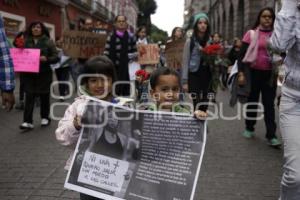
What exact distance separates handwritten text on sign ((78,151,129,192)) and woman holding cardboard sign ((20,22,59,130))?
16.6ft

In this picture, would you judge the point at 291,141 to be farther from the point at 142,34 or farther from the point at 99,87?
the point at 142,34

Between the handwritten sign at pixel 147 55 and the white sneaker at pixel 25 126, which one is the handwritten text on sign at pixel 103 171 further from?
the handwritten sign at pixel 147 55

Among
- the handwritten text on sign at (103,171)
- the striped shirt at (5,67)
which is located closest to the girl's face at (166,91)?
the handwritten text on sign at (103,171)

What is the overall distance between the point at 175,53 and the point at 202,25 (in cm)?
219

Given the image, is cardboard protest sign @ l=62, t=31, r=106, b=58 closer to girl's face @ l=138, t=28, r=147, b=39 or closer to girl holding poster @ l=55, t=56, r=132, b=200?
girl's face @ l=138, t=28, r=147, b=39

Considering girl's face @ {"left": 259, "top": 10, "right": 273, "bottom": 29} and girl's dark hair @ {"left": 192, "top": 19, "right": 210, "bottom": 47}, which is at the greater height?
girl's face @ {"left": 259, "top": 10, "right": 273, "bottom": 29}

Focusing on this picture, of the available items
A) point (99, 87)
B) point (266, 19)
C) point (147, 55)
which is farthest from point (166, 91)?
point (147, 55)

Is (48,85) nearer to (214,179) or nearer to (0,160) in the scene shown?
(0,160)

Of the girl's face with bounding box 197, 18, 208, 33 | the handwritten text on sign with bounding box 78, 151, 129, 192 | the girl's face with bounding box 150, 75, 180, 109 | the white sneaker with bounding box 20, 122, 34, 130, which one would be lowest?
the white sneaker with bounding box 20, 122, 34, 130

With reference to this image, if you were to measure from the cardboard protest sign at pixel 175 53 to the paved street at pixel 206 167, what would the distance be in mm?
1463

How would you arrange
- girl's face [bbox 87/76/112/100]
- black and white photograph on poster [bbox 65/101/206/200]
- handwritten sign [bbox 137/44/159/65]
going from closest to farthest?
black and white photograph on poster [bbox 65/101/206/200], girl's face [bbox 87/76/112/100], handwritten sign [bbox 137/44/159/65]

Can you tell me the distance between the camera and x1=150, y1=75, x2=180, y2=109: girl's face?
3086 millimetres

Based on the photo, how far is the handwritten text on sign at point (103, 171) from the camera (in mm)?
2766

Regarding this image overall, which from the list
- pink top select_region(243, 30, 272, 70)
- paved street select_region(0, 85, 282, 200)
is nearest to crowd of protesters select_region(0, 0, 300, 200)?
pink top select_region(243, 30, 272, 70)
